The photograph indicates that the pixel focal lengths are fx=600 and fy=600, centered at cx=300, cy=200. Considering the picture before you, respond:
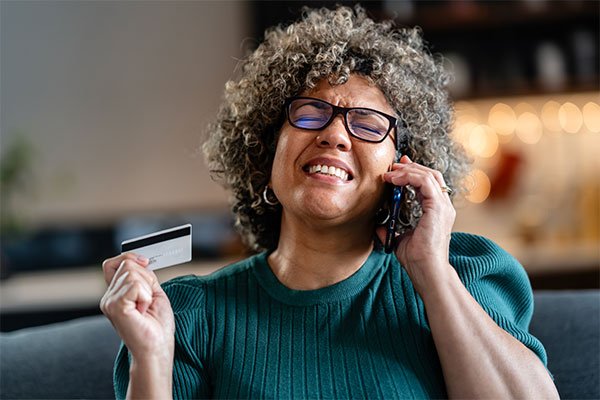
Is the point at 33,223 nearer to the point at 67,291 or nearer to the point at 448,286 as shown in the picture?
the point at 67,291

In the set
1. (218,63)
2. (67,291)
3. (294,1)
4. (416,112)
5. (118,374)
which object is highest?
(294,1)

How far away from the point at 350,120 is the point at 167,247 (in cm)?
46

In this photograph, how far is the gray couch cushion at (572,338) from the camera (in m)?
1.36

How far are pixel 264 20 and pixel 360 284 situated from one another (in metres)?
3.13

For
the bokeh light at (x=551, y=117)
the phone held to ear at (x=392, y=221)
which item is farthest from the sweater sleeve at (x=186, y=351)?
the bokeh light at (x=551, y=117)

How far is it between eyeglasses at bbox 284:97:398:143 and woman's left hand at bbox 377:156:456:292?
9cm

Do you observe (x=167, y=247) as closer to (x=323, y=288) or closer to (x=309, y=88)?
(x=323, y=288)

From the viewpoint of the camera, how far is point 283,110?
138 centimetres

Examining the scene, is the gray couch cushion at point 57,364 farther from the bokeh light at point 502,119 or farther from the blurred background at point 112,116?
the bokeh light at point 502,119

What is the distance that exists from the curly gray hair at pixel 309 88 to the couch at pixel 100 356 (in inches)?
16.0

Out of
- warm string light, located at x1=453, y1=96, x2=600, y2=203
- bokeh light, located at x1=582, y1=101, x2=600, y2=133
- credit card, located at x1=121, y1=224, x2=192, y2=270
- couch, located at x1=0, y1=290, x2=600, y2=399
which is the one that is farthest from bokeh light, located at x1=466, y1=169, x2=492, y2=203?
credit card, located at x1=121, y1=224, x2=192, y2=270

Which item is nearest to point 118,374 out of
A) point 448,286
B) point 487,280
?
point 448,286

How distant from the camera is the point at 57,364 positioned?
1.44 meters

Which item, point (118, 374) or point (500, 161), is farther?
point (500, 161)
